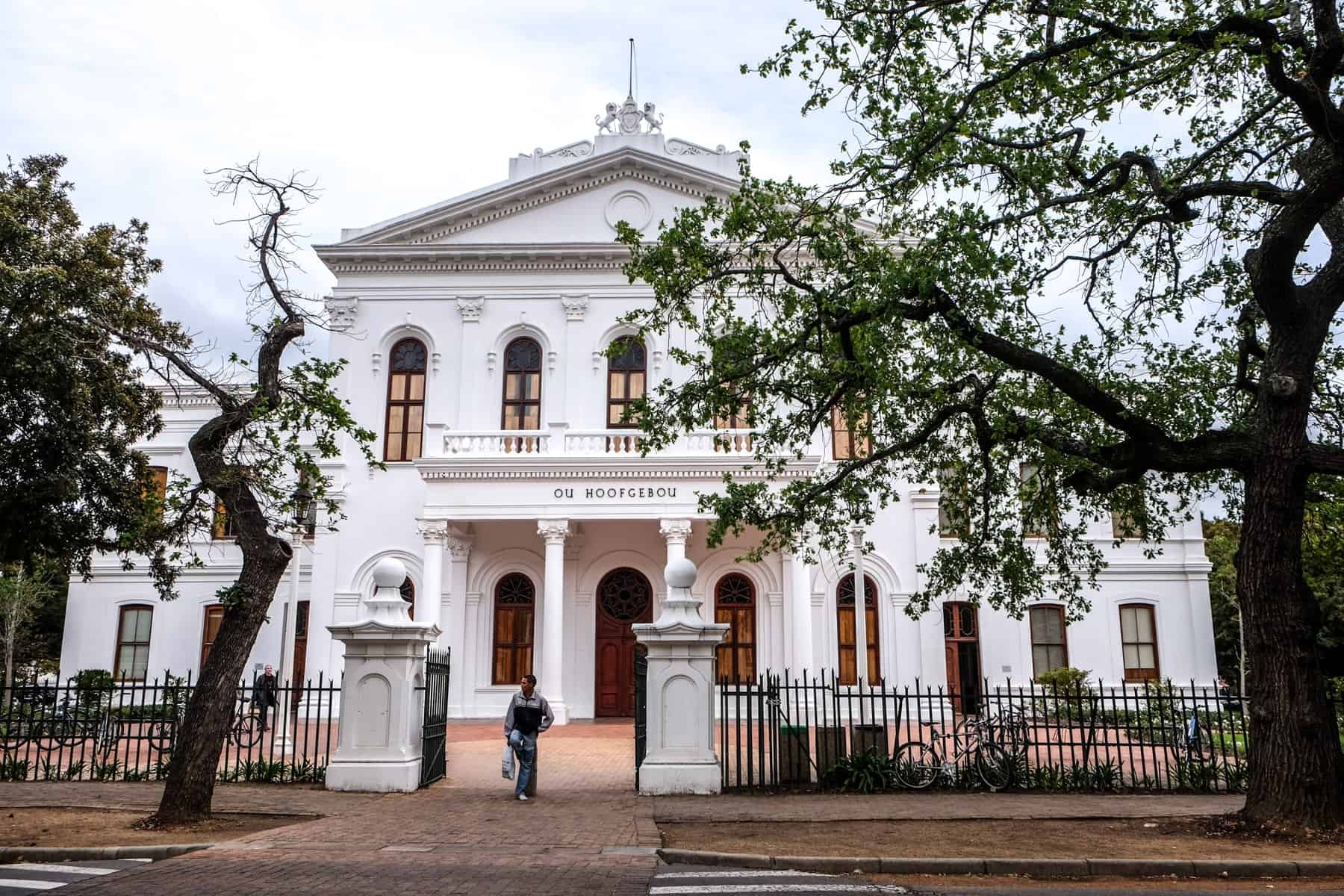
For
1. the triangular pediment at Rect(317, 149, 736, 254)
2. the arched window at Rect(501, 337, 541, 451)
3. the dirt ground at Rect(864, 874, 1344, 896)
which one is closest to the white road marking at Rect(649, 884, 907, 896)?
the dirt ground at Rect(864, 874, 1344, 896)

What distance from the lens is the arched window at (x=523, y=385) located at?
2619cm

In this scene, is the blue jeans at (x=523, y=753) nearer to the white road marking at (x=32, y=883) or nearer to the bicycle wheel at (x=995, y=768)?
the white road marking at (x=32, y=883)

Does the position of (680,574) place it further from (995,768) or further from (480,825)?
(995,768)

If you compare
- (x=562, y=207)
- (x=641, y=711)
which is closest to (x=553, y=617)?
(x=641, y=711)

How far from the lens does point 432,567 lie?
23.0 metres

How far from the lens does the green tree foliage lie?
1370 cm

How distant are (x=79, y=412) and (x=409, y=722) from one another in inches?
262

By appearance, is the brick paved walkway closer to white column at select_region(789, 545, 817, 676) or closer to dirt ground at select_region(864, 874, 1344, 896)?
dirt ground at select_region(864, 874, 1344, 896)

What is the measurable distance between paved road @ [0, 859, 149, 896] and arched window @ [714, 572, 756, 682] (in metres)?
17.2

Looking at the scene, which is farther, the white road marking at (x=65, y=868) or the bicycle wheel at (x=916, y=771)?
the bicycle wheel at (x=916, y=771)

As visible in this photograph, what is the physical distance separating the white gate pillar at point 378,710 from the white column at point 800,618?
10.8 m

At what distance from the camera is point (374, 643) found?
13297mm

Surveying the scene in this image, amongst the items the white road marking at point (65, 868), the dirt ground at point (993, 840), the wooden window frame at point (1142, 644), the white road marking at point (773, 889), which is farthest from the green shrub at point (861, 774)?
the wooden window frame at point (1142, 644)

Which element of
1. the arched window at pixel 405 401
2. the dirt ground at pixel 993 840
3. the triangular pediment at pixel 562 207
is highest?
the triangular pediment at pixel 562 207
